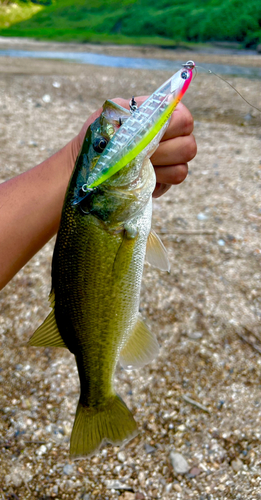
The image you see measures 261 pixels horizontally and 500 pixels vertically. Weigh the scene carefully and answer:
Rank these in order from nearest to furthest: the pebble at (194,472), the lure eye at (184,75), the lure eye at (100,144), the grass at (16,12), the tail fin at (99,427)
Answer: the lure eye at (184,75) → the lure eye at (100,144) → the tail fin at (99,427) → the pebble at (194,472) → the grass at (16,12)

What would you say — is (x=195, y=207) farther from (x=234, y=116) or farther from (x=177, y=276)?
(x=234, y=116)

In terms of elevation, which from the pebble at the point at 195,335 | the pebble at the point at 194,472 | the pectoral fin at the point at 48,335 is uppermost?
the pectoral fin at the point at 48,335

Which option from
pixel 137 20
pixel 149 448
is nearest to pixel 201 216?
pixel 149 448

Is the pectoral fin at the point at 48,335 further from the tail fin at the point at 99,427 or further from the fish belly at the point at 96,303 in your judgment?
the tail fin at the point at 99,427

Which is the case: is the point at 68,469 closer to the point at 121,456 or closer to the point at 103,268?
the point at 121,456

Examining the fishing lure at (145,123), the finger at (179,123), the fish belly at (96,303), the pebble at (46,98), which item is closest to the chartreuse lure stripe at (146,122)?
the fishing lure at (145,123)

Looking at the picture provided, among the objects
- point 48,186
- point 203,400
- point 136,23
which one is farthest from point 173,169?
point 136,23

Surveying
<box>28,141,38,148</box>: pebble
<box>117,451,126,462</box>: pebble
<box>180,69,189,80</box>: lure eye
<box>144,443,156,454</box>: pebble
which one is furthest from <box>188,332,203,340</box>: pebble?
<box>28,141,38,148</box>: pebble

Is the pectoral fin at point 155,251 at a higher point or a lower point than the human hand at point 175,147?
lower
